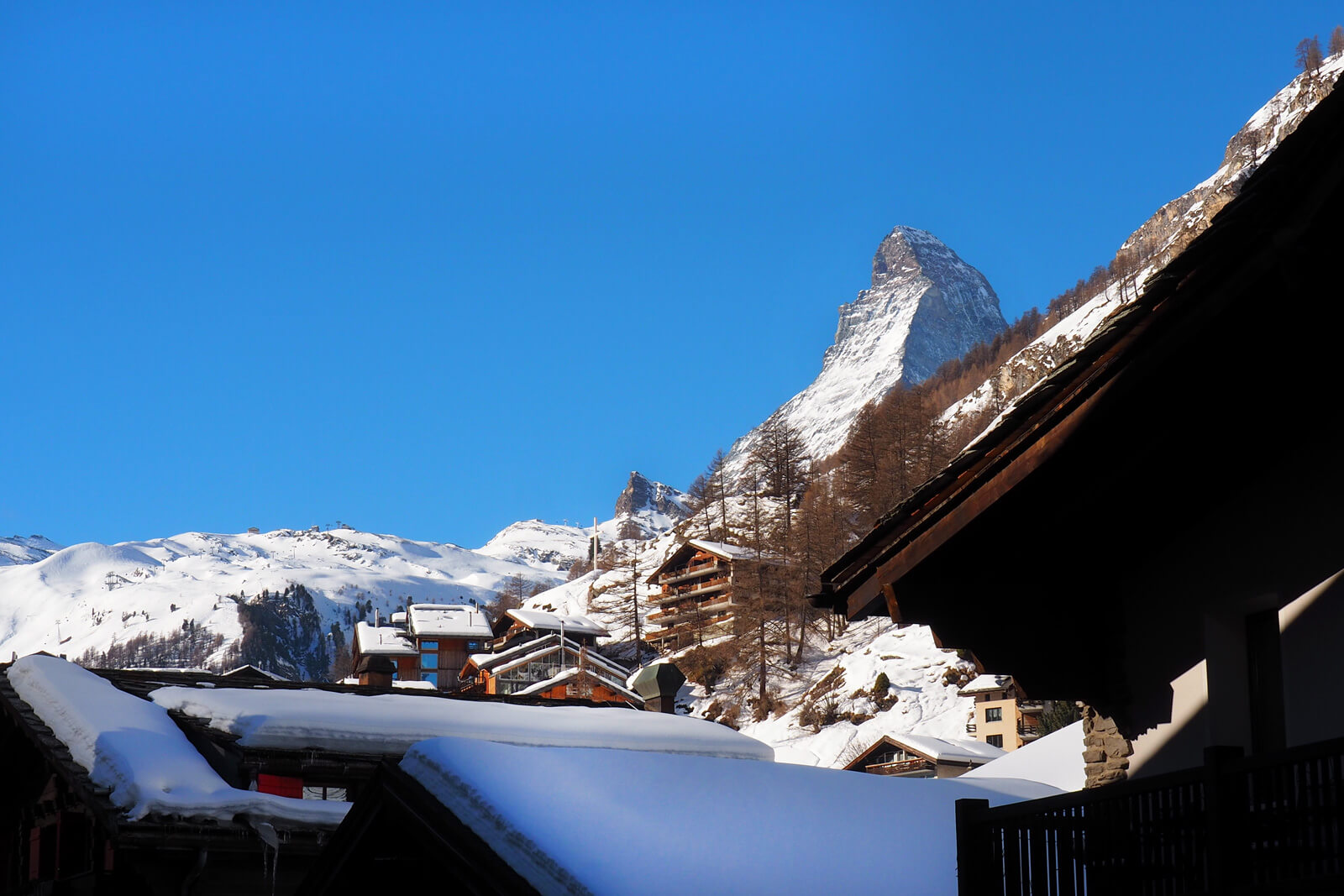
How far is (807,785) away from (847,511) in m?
59.5

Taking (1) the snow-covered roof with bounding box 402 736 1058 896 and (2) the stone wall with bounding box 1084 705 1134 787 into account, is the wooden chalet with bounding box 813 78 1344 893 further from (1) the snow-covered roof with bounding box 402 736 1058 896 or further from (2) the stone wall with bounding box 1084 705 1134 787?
(1) the snow-covered roof with bounding box 402 736 1058 896

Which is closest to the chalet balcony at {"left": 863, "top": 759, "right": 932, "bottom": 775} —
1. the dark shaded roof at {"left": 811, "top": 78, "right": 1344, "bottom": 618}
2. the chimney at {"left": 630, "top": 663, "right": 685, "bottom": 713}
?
the chimney at {"left": 630, "top": 663, "right": 685, "bottom": 713}

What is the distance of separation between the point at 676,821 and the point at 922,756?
26.6 meters

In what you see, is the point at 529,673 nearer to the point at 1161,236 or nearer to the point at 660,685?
the point at 660,685

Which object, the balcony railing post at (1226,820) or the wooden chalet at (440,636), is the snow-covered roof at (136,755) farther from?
the wooden chalet at (440,636)

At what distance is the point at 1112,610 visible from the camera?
7.14 metres

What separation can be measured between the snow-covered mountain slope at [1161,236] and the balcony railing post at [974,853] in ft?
231

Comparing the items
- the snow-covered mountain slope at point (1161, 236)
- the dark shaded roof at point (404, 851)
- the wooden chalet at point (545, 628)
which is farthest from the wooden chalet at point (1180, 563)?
the snow-covered mountain slope at point (1161, 236)

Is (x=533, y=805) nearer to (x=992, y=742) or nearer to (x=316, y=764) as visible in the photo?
(x=316, y=764)

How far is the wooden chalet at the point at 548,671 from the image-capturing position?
52.7 m

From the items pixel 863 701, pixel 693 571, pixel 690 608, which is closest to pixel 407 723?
pixel 863 701

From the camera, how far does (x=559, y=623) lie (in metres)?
63.1

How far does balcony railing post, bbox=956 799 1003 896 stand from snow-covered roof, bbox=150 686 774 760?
936cm

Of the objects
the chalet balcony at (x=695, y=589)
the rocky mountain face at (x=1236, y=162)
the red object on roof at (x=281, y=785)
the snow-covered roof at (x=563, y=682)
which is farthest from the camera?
the rocky mountain face at (x=1236, y=162)
